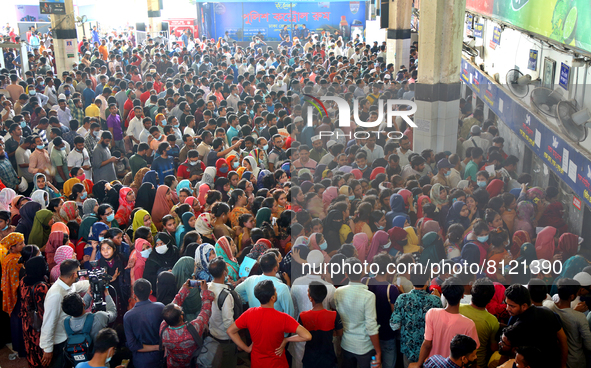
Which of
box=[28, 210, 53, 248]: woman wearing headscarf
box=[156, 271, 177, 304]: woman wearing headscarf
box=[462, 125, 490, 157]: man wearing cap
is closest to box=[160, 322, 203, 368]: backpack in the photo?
box=[156, 271, 177, 304]: woman wearing headscarf

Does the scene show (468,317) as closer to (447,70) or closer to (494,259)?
(494,259)

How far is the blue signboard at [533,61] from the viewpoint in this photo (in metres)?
8.08

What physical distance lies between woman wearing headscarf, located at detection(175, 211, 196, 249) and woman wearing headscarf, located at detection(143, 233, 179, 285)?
1.76 ft

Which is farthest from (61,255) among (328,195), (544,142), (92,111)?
(92,111)

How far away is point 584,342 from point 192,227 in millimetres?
3687

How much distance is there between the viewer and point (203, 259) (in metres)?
4.65

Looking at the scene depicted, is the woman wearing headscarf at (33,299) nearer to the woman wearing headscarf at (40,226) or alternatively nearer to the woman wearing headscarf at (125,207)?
the woman wearing headscarf at (40,226)

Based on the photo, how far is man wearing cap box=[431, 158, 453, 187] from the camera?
704cm

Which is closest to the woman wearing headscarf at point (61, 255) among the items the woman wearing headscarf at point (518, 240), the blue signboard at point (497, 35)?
the woman wearing headscarf at point (518, 240)

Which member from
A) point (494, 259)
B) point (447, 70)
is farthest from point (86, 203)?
point (447, 70)

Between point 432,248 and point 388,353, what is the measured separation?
134cm

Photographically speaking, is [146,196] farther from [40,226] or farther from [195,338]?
[195,338]

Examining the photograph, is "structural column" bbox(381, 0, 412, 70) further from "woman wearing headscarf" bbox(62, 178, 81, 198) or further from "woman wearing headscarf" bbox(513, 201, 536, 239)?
"woman wearing headscarf" bbox(62, 178, 81, 198)

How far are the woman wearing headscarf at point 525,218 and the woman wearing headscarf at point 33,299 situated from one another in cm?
477
